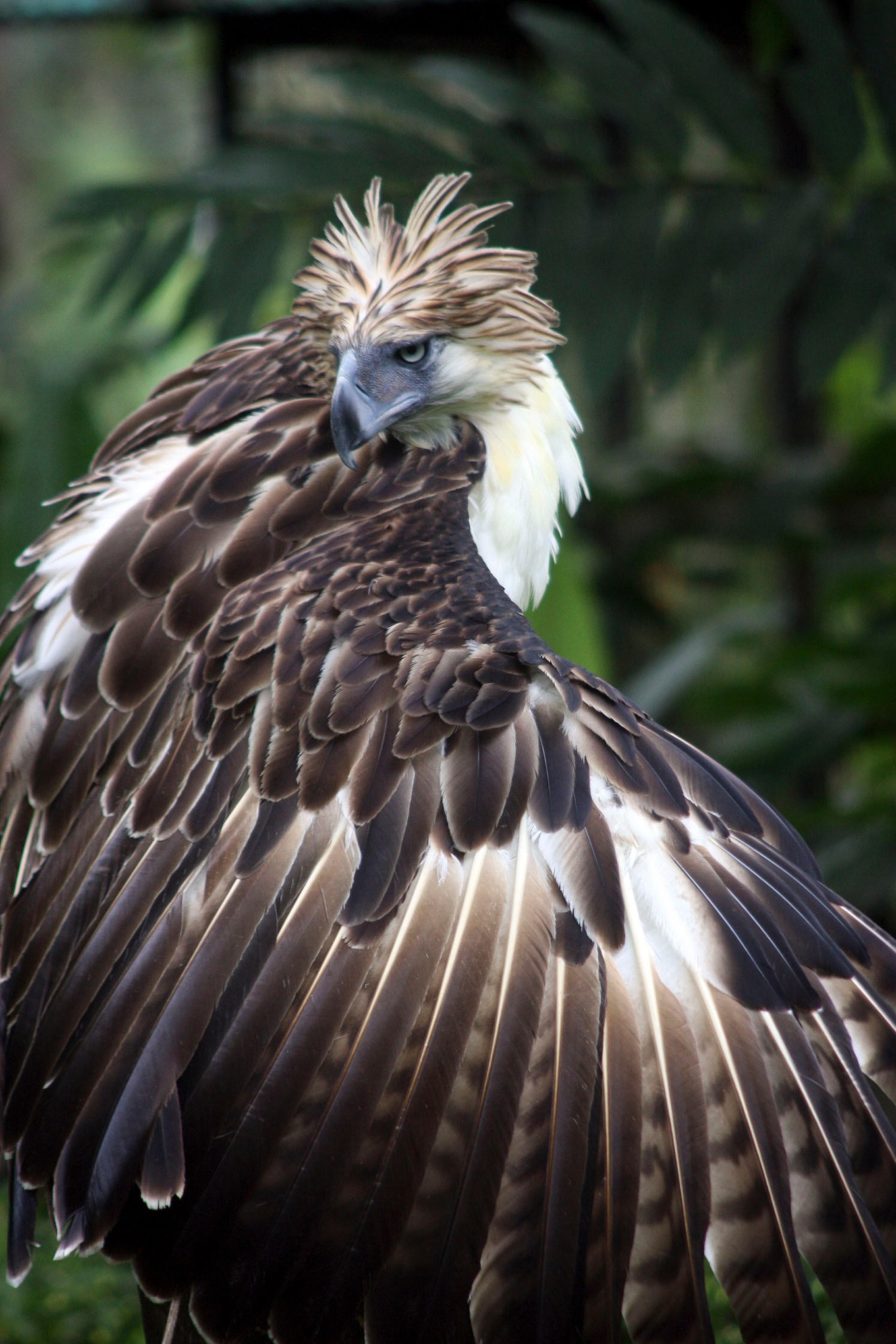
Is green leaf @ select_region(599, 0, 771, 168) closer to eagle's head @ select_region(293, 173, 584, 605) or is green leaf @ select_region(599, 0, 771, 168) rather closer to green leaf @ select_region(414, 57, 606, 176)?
green leaf @ select_region(414, 57, 606, 176)

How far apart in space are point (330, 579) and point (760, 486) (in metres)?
4.23

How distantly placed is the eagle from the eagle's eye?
0.04 m

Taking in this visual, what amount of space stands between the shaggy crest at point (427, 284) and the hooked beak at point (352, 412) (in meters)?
0.09

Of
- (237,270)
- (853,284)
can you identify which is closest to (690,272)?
(853,284)

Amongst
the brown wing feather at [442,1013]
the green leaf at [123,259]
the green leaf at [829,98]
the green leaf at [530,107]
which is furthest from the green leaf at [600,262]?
the brown wing feather at [442,1013]

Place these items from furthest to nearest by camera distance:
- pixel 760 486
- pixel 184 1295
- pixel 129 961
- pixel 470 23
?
pixel 760 486 < pixel 470 23 < pixel 129 961 < pixel 184 1295

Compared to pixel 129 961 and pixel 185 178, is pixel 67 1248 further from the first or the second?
pixel 185 178

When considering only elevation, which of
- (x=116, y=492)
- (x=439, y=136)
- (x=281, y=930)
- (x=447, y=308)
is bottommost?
(x=281, y=930)

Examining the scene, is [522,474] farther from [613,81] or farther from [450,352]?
[613,81]

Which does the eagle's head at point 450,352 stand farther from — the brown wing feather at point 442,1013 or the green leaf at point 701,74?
the green leaf at point 701,74

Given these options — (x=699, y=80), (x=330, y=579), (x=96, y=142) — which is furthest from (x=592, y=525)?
(x=96, y=142)

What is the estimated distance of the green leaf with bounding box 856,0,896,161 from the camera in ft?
13.3

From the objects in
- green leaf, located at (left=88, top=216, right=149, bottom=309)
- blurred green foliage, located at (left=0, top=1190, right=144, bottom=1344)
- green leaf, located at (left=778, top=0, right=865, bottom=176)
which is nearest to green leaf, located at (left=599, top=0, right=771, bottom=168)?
green leaf, located at (left=778, top=0, right=865, bottom=176)

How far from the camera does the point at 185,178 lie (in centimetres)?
414
